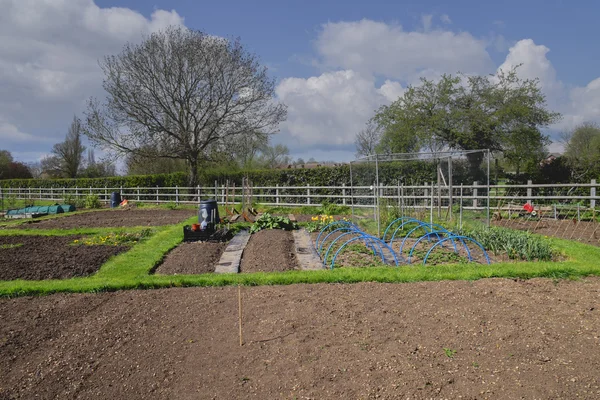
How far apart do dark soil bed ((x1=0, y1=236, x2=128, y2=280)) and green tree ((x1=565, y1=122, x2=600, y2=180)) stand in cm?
1512

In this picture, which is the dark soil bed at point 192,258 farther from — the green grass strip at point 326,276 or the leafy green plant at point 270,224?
the leafy green plant at point 270,224

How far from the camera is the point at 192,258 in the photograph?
7.82 metres

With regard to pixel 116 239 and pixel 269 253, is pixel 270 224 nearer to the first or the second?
pixel 269 253

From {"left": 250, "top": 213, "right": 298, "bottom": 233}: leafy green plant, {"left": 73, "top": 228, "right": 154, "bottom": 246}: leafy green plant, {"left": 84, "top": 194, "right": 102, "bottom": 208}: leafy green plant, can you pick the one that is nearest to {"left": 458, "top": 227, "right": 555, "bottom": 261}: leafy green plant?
{"left": 250, "top": 213, "right": 298, "bottom": 233}: leafy green plant

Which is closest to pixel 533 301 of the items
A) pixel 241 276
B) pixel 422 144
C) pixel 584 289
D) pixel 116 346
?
pixel 584 289

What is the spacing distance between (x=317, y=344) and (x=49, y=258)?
6773 millimetres

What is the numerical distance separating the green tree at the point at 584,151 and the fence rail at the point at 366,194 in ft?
3.32

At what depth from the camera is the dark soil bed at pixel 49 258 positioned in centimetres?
697

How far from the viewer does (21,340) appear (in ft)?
13.7

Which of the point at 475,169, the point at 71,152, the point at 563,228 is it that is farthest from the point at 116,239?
the point at 71,152

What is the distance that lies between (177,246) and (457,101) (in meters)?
16.3

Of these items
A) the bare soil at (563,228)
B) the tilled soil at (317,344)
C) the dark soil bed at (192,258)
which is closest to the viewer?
the tilled soil at (317,344)

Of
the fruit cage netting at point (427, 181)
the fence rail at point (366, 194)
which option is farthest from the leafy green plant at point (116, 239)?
the fruit cage netting at point (427, 181)

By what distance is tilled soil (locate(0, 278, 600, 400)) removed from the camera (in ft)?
10.1
